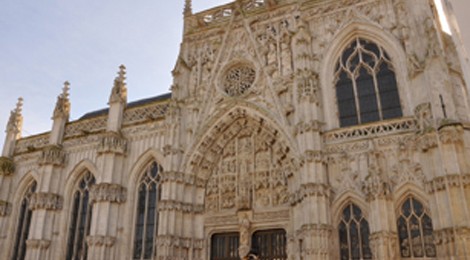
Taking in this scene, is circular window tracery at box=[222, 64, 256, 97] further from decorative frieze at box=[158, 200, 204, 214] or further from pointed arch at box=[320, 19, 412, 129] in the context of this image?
decorative frieze at box=[158, 200, 204, 214]

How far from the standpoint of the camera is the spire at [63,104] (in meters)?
21.5

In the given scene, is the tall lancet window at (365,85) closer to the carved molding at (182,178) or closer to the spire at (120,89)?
the carved molding at (182,178)

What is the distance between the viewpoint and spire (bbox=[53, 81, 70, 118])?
21500 millimetres

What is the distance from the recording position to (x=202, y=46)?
19547 millimetres

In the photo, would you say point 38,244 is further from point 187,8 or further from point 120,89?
point 187,8

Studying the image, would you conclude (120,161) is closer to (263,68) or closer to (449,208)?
(263,68)

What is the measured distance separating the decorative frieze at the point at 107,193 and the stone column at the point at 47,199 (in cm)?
273

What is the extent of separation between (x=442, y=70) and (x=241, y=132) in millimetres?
7851

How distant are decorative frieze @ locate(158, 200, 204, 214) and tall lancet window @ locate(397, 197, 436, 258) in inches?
302

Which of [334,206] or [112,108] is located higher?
[112,108]

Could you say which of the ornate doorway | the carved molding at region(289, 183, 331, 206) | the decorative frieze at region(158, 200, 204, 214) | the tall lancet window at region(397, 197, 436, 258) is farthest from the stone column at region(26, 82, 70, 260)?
the tall lancet window at region(397, 197, 436, 258)

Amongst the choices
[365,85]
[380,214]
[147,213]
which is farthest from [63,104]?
[380,214]

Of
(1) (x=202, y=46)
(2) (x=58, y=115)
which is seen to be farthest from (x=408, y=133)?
(2) (x=58, y=115)

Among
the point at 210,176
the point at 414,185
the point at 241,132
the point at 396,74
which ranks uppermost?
the point at 396,74
